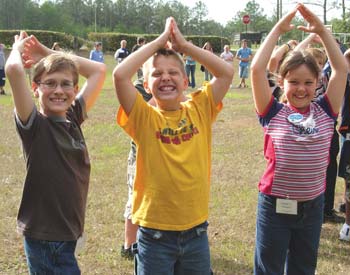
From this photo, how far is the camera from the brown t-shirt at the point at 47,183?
8.51 ft

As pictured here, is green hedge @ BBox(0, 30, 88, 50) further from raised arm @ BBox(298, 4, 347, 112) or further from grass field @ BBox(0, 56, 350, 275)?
raised arm @ BBox(298, 4, 347, 112)

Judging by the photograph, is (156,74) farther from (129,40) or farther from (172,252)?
(129,40)

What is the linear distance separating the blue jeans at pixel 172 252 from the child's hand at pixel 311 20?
1420mm

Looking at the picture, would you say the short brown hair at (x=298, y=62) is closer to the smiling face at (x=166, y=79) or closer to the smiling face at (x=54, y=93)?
the smiling face at (x=166, y=79)

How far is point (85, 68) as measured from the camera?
3182 mm

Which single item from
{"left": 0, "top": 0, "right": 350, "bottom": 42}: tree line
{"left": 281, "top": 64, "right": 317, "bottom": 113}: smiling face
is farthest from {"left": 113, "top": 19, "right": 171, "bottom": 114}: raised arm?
{"left": 0, "top": 0, "right": 350, "bottom": 42}: tree line

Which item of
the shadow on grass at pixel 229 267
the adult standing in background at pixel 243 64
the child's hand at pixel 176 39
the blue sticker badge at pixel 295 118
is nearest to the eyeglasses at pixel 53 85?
the child's hand at pixel 176 39

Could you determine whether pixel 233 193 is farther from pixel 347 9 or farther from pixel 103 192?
pixel 347 9

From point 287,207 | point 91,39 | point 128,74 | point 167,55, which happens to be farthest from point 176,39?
point 91,39

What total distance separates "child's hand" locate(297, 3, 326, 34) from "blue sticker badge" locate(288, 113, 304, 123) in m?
0.54

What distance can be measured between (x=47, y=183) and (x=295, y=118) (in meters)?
1.54

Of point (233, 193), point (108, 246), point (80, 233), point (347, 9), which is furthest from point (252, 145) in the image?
point (347, 9)

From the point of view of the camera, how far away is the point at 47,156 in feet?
8.54

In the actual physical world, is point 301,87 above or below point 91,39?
below
